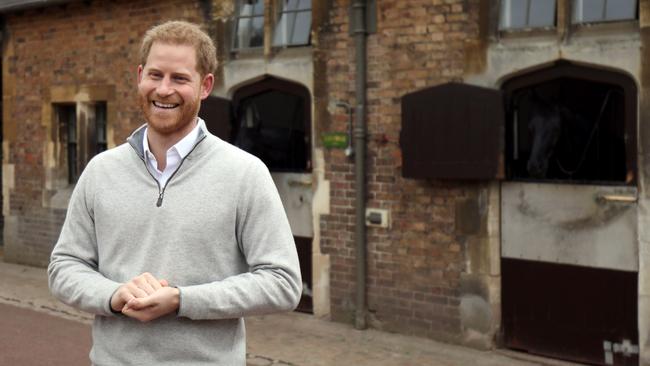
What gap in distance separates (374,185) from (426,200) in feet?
2.25

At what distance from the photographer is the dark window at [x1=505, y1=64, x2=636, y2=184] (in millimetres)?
6812

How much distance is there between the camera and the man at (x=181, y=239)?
221 centimetres

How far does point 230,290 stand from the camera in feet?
7.12

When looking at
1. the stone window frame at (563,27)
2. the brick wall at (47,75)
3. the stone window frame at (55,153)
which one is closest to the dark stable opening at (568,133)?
the stone window frame at (563,27)

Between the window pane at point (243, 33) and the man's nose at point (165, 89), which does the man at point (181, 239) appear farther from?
the window pane at point (243, 33)

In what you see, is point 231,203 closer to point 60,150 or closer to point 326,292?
point 326,292

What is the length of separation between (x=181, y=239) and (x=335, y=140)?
650 centimetres

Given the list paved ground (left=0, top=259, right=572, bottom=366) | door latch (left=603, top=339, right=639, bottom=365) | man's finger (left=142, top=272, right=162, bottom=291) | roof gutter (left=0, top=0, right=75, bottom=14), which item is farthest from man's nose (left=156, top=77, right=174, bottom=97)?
roof gutter (left=0, top=0, right=75, bottom=14)

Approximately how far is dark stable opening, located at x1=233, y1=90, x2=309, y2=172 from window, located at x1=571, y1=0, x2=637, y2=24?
11.0 feet

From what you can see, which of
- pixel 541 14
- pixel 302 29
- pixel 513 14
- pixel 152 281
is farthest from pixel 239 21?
pixel 152 281

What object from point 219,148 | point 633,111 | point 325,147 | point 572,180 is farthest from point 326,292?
point 219,148

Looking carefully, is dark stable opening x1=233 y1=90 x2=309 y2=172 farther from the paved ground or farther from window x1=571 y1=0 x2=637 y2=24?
window x1=571 y1=0 x2=637 y2=24

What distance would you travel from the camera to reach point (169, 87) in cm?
222

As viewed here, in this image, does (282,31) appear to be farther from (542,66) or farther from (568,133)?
(568,133)
